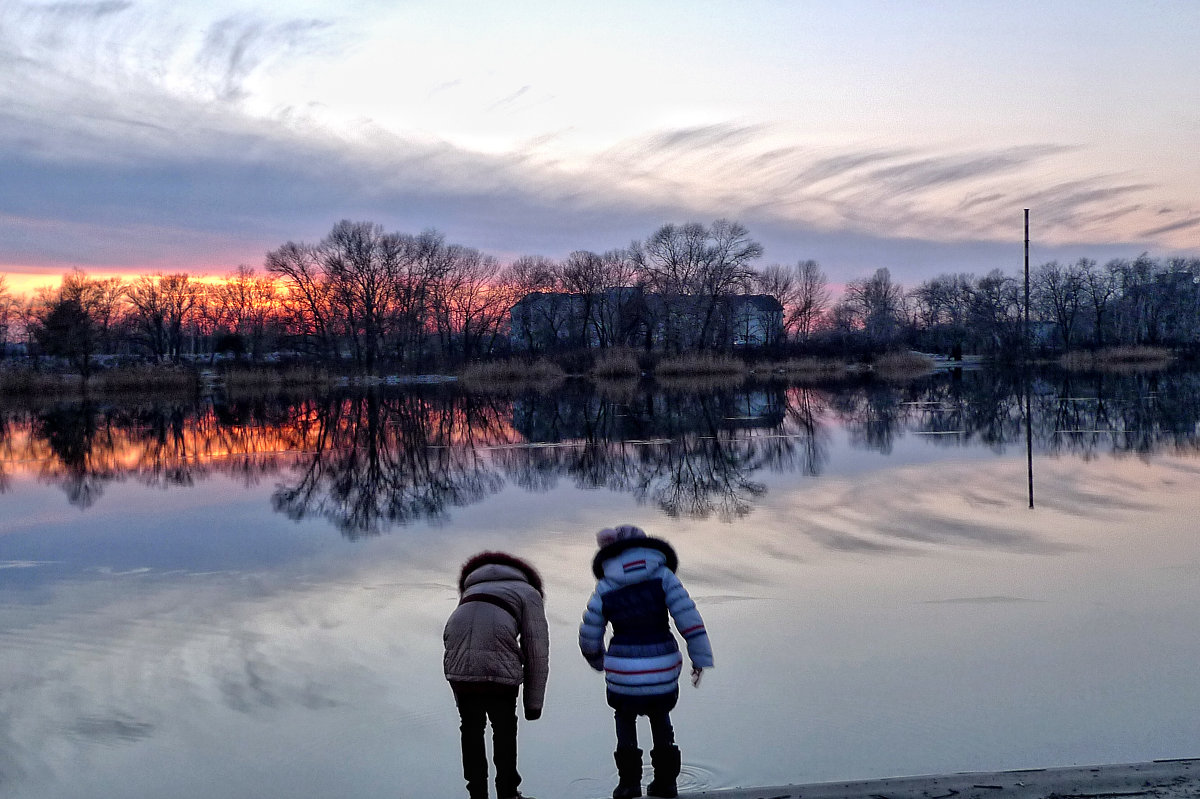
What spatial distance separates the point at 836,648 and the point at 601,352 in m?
47.3

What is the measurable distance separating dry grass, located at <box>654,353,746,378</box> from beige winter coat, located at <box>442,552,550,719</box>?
43818mm

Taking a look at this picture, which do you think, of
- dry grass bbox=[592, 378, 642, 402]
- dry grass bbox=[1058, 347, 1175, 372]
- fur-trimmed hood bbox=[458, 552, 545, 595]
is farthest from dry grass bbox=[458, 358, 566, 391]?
fur-trimmed hood bbox=[458, 552, 545, 595]

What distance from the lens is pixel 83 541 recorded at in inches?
418

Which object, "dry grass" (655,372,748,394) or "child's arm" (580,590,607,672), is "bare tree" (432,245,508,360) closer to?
"dry grass" (655,372,748,394)

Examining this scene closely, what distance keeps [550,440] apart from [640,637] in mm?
15317

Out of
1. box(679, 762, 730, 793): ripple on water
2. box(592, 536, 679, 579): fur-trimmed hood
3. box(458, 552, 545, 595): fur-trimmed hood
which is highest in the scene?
box(592, 536, 679, 579): fur-trimmed hood

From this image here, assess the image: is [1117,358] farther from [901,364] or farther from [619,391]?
[619,391]

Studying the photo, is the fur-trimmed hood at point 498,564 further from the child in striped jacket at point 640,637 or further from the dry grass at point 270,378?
the dry grass at point 270,378

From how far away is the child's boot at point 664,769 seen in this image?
3896 mm

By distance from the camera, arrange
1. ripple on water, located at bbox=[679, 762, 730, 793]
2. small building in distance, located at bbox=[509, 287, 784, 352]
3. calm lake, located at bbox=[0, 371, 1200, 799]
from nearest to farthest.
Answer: ripple on water, located at bbox=[679, 762, 730, 793] → calm lake, located at bbox=[0, 371, 1200, 799] → small building in distance, located at bbox=[509, 287, 784, 352]

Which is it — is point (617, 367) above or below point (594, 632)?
above

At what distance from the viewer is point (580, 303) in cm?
7825

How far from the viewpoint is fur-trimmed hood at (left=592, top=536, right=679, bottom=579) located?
12.8ft

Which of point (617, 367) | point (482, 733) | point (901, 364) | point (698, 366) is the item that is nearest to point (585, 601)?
point (482, 733)
